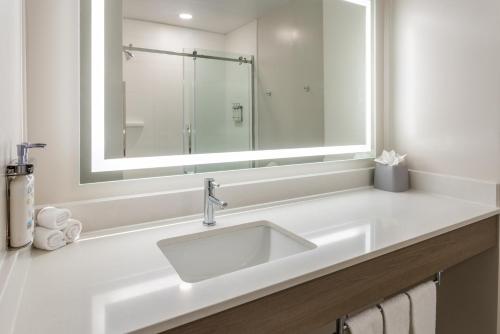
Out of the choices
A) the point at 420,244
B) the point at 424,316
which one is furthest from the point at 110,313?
the point at 424,316

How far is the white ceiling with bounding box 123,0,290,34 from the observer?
113 centimetres

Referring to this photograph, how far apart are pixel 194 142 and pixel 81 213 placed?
1.55ft

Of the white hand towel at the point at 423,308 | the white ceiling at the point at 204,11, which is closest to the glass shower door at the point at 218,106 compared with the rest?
the white ceiling at the point at 204,11

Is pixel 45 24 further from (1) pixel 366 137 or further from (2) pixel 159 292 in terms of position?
(1) pixel 366 137

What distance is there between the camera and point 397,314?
1006 millimetres

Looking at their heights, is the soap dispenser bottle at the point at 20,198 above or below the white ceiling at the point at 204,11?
below

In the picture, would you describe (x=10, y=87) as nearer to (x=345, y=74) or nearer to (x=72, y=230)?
(x=72, y=230)

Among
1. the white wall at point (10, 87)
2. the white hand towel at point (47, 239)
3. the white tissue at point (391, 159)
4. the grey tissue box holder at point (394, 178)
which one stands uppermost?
the white wall at point (10, 87)

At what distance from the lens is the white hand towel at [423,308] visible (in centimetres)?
106

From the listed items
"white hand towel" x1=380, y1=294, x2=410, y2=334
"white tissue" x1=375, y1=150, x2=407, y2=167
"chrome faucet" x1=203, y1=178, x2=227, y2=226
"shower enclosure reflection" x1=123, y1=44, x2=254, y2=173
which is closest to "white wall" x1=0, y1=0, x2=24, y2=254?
"shower enclosure reflection" x1=123, y1=44, x2=254, y2=173

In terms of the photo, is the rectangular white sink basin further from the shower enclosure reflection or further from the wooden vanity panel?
the shower enclosure reflection

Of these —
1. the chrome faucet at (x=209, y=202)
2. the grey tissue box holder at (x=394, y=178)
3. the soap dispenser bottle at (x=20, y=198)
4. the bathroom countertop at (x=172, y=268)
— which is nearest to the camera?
the bathroom countertop at (x=172, y=268)

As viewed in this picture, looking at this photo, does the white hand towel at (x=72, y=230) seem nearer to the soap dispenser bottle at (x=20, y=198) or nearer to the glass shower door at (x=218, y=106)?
the soap dispenser bottle at (x=20, y=198)

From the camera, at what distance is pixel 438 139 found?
1508mm
